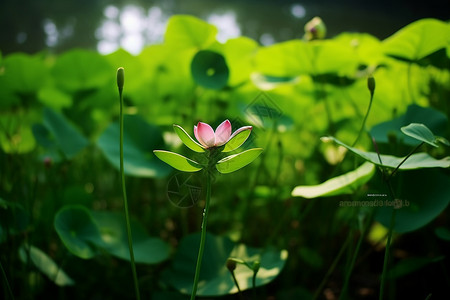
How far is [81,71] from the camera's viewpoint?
781mm

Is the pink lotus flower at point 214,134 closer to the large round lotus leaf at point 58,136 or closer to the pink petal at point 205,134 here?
the pink petal at point 205,134

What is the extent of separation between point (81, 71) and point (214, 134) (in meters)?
0.59

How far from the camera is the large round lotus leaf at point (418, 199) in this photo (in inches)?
17.8

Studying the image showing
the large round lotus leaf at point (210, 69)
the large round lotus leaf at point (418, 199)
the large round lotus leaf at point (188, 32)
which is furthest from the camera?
the large round lotus leaf at point (188, 32)

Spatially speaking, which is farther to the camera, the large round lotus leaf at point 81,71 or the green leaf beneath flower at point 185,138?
the large round lotus leaf at point 81,71

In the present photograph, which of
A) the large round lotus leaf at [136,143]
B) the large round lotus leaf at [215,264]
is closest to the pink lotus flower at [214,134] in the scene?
the large round lotus leaf at [215,264]

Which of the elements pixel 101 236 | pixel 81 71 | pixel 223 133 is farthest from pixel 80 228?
pixel 81 71

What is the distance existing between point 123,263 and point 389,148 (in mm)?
548

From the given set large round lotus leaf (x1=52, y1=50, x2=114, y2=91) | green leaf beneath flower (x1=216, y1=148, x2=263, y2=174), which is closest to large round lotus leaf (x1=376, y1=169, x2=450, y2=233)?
green leaf beneath flower (x1=216, y1=148, x2=263, y2=174)

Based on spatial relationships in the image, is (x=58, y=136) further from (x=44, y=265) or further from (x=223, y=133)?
(x=223, y=133)

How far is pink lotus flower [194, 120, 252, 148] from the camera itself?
0.99 ft

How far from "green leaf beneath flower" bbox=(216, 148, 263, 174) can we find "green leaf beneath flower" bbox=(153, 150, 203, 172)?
0.08 feet

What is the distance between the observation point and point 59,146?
62cm

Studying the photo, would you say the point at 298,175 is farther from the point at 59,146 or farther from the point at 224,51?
the point at 59,146
